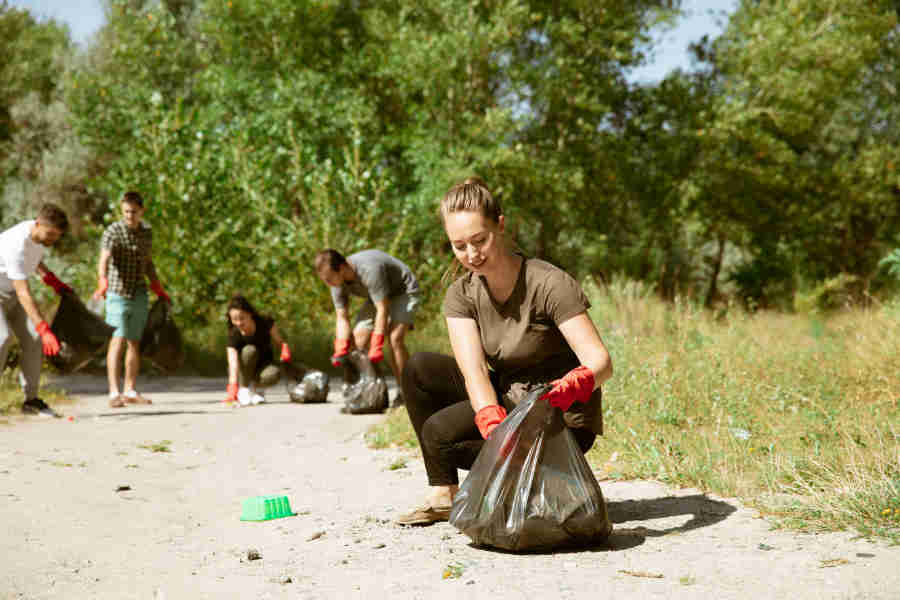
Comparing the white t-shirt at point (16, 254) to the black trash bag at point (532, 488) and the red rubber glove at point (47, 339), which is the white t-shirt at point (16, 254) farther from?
the black trash bag at point (532, 488)

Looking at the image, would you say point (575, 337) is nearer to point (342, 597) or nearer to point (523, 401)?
point (523, 401)

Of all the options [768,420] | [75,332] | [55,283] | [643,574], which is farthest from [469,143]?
[643,574]

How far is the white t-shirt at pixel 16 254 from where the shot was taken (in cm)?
734

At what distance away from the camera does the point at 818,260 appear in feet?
80.4

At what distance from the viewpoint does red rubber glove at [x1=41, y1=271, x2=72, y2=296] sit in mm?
8039

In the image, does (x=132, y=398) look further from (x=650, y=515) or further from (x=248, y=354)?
(x=650, y=515)

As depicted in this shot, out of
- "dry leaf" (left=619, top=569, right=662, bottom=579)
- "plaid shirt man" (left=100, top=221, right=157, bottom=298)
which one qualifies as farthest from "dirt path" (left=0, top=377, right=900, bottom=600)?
"plaid shirt man" (left=100, top=221, right=157, bottom=298)

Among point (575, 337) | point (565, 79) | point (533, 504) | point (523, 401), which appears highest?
point (565, 79)

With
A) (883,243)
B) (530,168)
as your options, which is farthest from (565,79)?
(883,243)

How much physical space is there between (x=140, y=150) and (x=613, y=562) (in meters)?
13.3

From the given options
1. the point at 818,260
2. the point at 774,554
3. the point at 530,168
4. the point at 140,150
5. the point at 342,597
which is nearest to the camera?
the point at 342,597

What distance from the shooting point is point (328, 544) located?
3.85 metres

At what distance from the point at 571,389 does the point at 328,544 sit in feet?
4.10

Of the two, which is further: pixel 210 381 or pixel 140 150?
pixel 140 150
